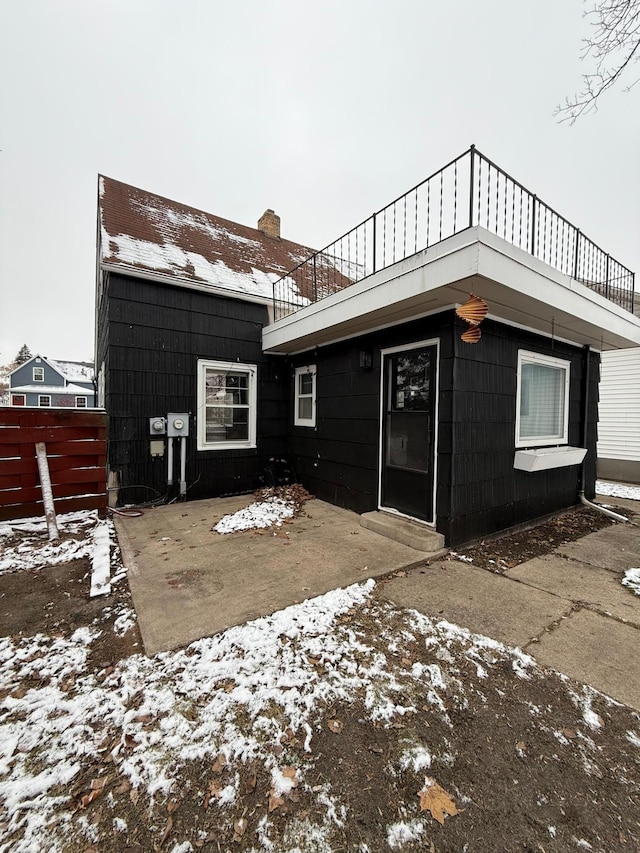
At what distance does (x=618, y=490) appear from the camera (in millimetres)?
7121

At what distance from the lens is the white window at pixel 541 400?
4.60 m

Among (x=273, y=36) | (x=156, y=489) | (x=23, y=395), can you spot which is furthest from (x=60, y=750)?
(x=23, y=395)

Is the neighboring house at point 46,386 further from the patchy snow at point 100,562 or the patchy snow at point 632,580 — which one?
the patchy snow at point 632,580

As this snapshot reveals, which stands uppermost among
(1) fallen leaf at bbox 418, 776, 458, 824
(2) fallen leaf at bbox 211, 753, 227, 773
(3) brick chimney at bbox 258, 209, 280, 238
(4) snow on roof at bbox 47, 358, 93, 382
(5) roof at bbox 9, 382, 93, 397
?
(3) brick chimney at bbox 258, 209, 280, 238

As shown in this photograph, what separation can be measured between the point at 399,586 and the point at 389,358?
8.96ft

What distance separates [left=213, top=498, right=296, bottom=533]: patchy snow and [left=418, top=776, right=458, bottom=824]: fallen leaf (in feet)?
10.6

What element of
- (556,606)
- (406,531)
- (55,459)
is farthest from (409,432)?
(55,459)

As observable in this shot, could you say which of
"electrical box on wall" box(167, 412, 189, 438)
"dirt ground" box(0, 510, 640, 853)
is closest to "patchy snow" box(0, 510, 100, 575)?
"electrical box on wall" box(167, 412, 189, 438)

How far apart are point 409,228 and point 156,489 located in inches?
199

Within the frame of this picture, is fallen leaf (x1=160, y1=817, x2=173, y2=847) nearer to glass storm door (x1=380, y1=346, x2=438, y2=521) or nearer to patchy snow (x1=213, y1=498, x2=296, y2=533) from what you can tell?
patchy snow (x1=213, y1=498, x2=296, y2=533)

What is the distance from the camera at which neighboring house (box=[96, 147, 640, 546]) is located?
11.8 ft

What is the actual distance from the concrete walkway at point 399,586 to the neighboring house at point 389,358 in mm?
774

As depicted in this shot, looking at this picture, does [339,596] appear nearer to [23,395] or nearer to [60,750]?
[60,750]

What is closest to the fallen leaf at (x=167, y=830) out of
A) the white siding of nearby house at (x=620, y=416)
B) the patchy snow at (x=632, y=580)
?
the patchy snow at (x=632, y=580)
